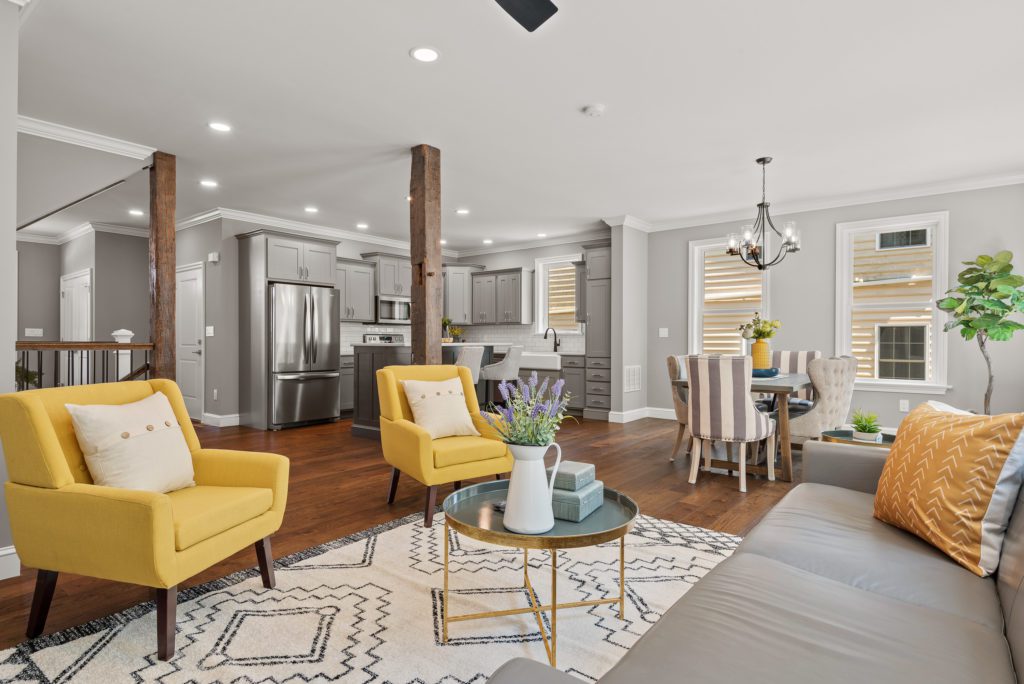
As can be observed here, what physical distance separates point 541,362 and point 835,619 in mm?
6763

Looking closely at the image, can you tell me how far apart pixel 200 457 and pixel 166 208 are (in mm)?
3090

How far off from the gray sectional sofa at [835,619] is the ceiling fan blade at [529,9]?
5.60 ft

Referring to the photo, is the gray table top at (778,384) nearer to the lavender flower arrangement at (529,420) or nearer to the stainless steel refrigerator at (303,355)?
the lavender flower arrangement at (529,420)

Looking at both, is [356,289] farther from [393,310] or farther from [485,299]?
[485,299]

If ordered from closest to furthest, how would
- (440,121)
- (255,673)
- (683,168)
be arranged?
(255,673)
(440,121)
(683,168)

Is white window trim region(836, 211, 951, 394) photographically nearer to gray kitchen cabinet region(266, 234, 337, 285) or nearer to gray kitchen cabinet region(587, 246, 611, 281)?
gray kitchen cabinet region(587, 246, 611, 281)

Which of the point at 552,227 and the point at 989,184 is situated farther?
the point at 552,227

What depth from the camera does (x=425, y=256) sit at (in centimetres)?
443

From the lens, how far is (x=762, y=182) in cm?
548

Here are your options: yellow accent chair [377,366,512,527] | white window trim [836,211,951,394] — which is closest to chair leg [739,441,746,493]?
yellow accent chair [377,366,512,527]

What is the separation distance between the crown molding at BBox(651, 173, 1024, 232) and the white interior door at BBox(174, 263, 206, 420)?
600cm

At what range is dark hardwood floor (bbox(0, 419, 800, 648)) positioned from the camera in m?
2.27

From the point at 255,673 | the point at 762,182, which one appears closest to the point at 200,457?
the point at 255,673

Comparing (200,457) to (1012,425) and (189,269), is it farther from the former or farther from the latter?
(189,269)
